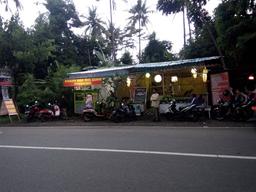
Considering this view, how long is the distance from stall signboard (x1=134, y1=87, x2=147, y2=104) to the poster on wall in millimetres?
4676

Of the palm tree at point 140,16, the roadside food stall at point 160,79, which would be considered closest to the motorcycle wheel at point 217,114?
the roadside food stall at point 160,79

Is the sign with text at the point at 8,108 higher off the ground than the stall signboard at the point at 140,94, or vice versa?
the stall signboard at the point at 140,94

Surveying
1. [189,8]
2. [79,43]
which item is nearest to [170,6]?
[189,8]

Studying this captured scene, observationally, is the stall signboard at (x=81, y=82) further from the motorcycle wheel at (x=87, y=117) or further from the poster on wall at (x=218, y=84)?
the poster on wall at (x=218, y=84)

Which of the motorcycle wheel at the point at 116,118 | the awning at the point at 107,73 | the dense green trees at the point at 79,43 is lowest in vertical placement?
the motorcycle wheel at the point at 116,118

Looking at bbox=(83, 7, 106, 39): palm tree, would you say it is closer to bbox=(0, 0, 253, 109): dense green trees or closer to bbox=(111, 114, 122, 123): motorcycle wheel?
bbox=(0, 0, 253, 109): dense green trees

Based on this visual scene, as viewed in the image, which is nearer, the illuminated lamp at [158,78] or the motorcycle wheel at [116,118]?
the motorcycle wheel at [116,118]

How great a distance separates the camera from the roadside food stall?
1859cm

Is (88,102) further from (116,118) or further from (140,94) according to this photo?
(140,94)

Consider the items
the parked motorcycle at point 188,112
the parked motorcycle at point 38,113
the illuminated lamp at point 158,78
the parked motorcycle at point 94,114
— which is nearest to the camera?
the parked motorcycle at point 188,112

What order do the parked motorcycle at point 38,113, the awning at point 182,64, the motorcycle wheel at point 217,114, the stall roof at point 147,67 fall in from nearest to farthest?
the motorcycle wheel at point 217,114
the awning at point 182,64
the stall roof at point 147,67
the parked motorcycle at point 38,113

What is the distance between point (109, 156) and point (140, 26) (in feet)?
139

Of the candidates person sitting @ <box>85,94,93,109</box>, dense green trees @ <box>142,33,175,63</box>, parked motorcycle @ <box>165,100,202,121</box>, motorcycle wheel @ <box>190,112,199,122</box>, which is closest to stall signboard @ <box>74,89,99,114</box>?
person sitting @ <box>85,94,93,109</box>

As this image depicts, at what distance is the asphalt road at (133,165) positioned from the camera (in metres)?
5.59
